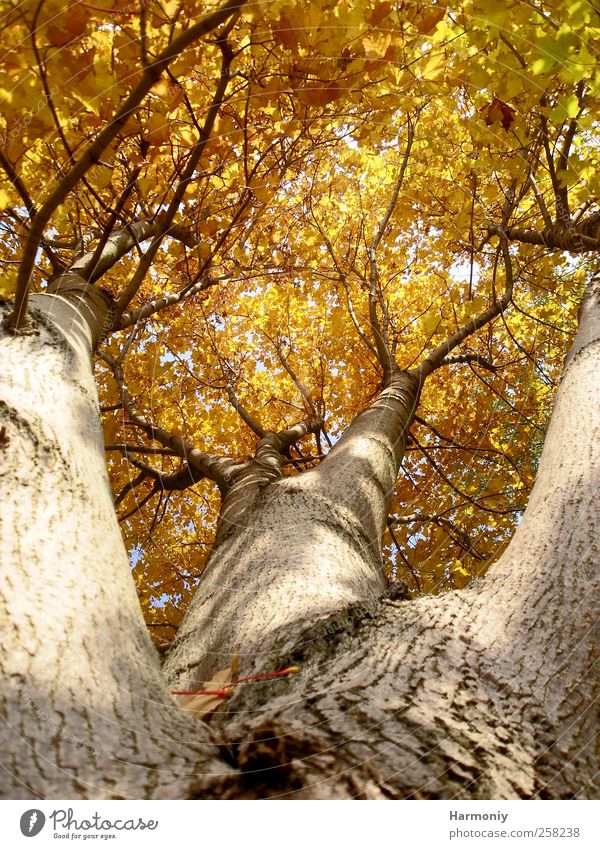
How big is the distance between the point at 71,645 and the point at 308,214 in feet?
13.8

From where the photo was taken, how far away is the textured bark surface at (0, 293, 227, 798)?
0.81 metres

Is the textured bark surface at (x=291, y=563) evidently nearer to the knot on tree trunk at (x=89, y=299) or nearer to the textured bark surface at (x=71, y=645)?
the textured bark surface at (x=71, y=645)

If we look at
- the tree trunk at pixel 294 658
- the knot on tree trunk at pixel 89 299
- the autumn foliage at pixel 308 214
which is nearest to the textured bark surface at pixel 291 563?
the tree trunk at pixel 294 658

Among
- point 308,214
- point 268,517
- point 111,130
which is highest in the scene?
point 308,214

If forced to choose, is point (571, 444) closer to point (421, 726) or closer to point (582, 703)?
point (582, 703)

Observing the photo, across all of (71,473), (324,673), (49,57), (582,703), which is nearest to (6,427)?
(71,473)

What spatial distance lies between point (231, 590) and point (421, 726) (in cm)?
87

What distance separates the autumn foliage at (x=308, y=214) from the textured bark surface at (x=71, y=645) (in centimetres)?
55

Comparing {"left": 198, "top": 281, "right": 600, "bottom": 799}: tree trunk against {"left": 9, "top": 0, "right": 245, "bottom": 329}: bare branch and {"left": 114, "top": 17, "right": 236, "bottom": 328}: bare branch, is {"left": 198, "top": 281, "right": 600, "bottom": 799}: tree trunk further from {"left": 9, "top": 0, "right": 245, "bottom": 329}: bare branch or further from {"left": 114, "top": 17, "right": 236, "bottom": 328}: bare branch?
{"left": 114, "top": 17, "right": 236, "bottom": 328}: bare branch

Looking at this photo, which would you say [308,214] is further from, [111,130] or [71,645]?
[71,645]

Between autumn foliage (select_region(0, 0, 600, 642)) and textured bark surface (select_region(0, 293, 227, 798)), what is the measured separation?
55 centimetres

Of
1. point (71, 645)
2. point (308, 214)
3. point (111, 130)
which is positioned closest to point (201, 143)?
point (111, 130)

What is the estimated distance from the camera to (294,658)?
1.29m

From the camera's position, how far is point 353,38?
1752 mm
